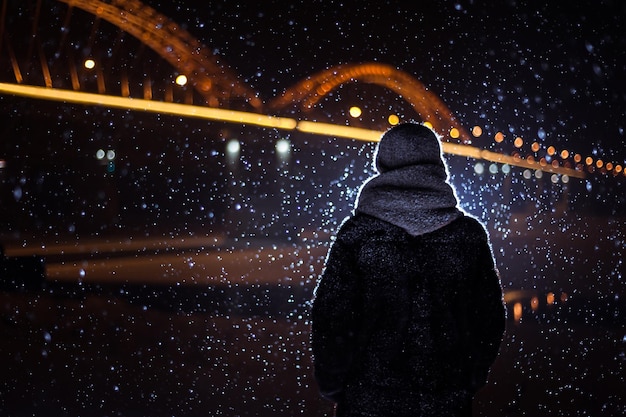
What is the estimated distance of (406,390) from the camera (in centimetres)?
172

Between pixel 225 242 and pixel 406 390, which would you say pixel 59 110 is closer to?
pixel 225 242

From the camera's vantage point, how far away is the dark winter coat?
1705 mm

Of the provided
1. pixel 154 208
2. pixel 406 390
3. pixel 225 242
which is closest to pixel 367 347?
pixel 406 390

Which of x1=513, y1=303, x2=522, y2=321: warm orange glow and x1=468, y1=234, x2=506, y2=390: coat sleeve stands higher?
x1=468, y1=234, x2=506, y2=390: coat sleeve

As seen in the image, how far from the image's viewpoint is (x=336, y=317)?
1718 mm

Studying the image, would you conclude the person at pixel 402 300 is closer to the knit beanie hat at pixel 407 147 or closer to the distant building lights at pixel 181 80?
the knit beanie hat at pixel 407 147

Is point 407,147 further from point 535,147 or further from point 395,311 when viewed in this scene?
point 535,147

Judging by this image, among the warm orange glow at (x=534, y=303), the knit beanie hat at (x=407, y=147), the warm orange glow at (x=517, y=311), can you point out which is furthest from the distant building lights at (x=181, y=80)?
the knit beanie hat at (x=407, y=147)

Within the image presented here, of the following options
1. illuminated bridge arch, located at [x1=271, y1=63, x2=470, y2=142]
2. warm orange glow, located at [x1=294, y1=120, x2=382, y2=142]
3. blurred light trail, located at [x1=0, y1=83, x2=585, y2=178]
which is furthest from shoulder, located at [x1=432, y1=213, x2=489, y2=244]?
illuminated bridge arch, located at [x1=271, y1=63, x2=470, y2=142]

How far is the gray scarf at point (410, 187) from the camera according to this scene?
1.73 m

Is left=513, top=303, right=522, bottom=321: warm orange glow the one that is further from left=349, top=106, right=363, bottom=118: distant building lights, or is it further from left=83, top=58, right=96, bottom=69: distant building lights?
left=83, top=58, right=96, bottom=69: distant building lights

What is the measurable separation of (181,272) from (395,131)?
10780 mm

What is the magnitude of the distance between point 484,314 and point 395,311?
24 centimetres

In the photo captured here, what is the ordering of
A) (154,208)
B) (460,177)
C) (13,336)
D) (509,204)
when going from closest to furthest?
(13,336) → (460,177) → (509,204) → (154,208)
